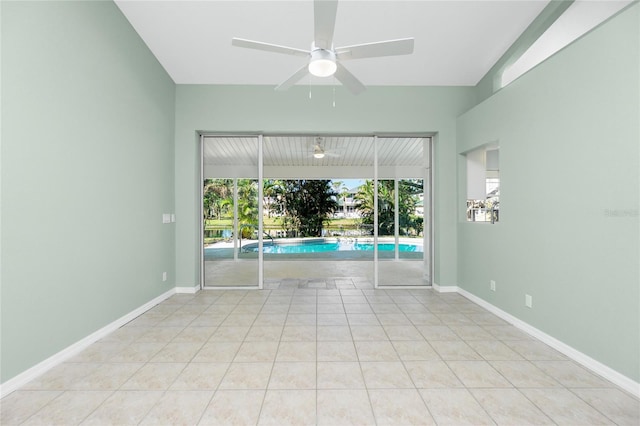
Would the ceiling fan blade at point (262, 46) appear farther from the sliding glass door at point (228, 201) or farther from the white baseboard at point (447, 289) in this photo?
the white baseboard at point (447, 289)

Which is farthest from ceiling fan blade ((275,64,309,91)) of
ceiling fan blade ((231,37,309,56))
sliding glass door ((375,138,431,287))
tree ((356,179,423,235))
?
tree ((356,179,423,235))

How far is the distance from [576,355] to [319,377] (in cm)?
213

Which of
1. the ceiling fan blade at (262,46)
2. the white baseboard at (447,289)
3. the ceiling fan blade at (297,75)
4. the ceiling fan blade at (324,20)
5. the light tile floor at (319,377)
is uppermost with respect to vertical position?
the ceiling fan blade at (262,46)

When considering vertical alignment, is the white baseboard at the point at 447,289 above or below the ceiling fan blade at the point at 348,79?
below

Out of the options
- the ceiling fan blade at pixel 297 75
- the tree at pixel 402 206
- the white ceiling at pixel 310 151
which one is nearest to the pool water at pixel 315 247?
the white ceiling at pixel 310 151

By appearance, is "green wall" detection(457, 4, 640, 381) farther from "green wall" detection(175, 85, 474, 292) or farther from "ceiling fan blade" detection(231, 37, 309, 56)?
"ceiling fan blade" detection(231, 37, 309, 56)

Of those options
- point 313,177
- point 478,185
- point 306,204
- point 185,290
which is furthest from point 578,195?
point 306,204

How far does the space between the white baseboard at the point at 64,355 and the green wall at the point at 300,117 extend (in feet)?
4.06

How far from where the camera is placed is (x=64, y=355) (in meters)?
2.47

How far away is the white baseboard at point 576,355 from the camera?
206 centimetres

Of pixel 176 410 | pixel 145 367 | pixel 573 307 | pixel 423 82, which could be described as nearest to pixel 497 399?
pixel 573 307

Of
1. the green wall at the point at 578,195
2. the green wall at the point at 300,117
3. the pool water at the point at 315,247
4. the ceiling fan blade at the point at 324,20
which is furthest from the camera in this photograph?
the pool water at the point at 315,247

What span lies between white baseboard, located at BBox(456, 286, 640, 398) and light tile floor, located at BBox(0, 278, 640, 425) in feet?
0.22

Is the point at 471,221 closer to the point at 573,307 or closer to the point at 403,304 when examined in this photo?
the point at 403,304
